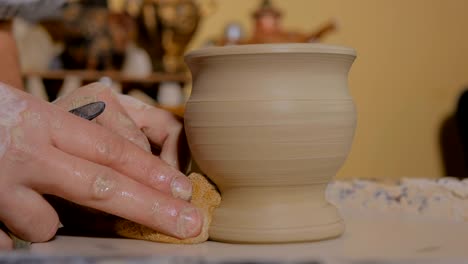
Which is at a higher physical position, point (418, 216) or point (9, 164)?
point (9, 164)

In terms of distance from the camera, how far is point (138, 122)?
83 cm

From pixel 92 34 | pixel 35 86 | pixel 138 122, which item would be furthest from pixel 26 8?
pixel 92 34

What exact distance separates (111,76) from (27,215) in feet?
6.98

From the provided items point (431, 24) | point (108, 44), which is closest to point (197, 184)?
point (108, 44)

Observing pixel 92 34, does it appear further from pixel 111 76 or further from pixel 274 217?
pixel 274 217

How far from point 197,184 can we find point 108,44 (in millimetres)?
2121

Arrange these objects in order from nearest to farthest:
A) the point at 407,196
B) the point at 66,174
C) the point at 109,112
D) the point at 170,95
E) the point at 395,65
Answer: the point at 66,174
the point at 109,112
the point at 407,196
the point at 170,95
the point at 395,65

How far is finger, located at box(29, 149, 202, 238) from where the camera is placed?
2.07ft

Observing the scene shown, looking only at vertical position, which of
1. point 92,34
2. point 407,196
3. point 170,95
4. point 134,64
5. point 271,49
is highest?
point 271,49

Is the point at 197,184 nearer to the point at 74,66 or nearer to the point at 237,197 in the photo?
the point at 237,197

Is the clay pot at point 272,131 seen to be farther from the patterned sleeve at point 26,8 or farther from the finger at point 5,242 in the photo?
the patterned sleeve at point 26,8

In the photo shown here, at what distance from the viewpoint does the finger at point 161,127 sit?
0.80m

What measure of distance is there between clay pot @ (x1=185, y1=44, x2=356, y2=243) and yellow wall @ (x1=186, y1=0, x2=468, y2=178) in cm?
261

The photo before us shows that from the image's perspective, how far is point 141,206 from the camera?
66 cm
